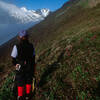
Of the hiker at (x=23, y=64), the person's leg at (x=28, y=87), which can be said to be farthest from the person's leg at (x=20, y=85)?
the person's leg at (x=28, y=87)

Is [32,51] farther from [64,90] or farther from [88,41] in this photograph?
[88,41]

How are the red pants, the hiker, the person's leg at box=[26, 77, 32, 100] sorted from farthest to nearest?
the person's leg at box=[26, 77, 32, 100] < the red pants < the hiker

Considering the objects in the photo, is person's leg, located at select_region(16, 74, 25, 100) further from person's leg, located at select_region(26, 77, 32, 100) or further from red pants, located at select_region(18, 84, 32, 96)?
person's leg, located at select_region(26, 77, 32, 100)

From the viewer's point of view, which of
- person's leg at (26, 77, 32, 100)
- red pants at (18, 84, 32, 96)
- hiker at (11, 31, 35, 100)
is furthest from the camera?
person's leg at (26, 77, 32, 100)

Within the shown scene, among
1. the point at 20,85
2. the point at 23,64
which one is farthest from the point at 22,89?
the point at 23,64

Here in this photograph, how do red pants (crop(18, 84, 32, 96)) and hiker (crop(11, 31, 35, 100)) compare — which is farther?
red pants (crop(18, 84, 32, 96))

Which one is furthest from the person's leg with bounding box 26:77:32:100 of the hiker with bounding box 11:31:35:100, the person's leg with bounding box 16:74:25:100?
the person's leg with bounding box 16:74:25:100

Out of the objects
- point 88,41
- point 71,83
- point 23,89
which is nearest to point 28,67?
point 23,89

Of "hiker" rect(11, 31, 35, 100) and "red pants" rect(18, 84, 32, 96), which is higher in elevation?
"hiker" rect(11, 31, 35, 100)

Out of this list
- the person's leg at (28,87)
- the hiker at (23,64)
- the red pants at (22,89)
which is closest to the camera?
the hiker at (23,64)

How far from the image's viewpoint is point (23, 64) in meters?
3.98

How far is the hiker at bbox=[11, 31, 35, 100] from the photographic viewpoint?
386 cm

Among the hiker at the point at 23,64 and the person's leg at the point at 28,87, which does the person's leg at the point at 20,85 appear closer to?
the hiker at the point at 23,64

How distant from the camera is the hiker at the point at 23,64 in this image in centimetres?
386
